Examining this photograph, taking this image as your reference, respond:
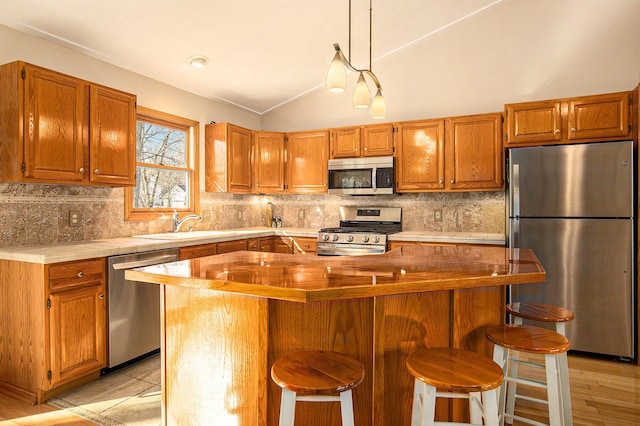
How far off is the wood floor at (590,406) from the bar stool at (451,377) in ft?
3.54

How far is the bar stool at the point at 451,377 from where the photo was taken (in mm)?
1302

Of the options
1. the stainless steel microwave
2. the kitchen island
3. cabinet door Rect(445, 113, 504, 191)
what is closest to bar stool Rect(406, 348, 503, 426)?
the kitchen island

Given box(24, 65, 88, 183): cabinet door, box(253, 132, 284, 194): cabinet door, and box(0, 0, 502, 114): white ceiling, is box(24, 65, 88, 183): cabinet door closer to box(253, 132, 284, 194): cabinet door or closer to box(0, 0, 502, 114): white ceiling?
box(0, 0, 502, 114): white ceiling

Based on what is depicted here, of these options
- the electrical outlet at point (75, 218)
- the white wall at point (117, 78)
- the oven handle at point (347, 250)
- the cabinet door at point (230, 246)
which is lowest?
the oven handle at point (347, 250)

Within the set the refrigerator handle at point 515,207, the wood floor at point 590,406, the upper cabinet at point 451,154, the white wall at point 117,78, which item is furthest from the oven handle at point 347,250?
the wood floor at point 590,406

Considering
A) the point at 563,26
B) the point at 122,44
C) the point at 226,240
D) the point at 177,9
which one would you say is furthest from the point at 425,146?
the point at 122,44

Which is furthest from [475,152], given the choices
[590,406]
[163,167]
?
[163,167]

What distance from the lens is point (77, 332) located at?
8.38ft

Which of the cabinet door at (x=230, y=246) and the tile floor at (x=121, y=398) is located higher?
the cabinet door at (x=230, y=246)

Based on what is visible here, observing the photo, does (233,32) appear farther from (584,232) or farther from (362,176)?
(584,232)

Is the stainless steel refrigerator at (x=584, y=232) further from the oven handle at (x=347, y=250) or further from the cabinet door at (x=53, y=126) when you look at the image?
the cabinet door at (x=53, y=126)

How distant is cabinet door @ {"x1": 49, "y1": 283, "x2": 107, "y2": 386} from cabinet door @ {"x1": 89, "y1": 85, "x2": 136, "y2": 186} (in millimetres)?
921

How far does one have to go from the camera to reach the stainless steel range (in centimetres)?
405

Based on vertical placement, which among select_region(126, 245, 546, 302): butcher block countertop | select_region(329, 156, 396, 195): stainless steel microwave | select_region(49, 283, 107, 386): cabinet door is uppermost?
select_region(329, 156, 396, 195): stainless steel microwave
